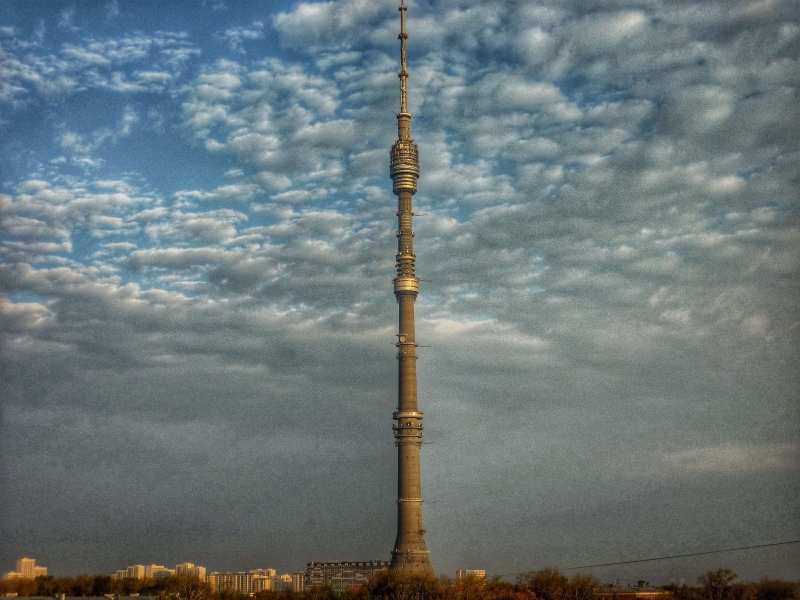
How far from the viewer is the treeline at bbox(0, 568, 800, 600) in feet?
456

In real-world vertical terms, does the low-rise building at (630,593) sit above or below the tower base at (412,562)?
below

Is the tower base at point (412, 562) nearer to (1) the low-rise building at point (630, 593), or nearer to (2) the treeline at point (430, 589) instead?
(2) the treeline at point (430, 589)

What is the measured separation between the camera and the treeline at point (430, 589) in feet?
456

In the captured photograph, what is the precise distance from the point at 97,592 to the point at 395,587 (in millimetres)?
52079

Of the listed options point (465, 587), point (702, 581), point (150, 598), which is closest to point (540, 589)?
point (465, 587)

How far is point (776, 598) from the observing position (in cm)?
13412

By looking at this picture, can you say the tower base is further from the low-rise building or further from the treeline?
the low-rise building

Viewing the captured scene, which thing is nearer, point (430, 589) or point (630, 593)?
point (430, 589)

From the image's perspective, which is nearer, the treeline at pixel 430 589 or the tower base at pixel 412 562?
the treeline at pixel 430 589

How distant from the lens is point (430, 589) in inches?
6196

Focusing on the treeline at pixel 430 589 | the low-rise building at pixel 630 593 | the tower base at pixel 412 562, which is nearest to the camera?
the treeline at pixel 430 589

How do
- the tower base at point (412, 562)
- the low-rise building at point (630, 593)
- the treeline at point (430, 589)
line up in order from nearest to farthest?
the treeline at point (430, 589) < the low-rise building at point (630, 593) < the tower base at point (412, 562)

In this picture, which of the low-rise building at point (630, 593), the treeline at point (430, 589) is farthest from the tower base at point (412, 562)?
the low-rise building at point (630, 593)

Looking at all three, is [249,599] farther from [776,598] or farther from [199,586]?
[776,598]
